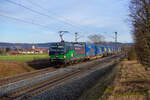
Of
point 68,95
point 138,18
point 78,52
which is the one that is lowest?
point 68,95

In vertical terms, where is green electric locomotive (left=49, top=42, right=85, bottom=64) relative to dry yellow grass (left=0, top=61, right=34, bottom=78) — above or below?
above

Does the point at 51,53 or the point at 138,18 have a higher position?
the point at 138,18

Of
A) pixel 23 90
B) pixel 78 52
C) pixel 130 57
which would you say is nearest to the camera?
pixel 23 90

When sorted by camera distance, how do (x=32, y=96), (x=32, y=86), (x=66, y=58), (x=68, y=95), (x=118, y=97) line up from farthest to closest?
1. (x=66, y=58)
2. (x=32, y=86)
3. (x=68, y=95)
4. (x=32, y=96)
5. (x=118, y=97)

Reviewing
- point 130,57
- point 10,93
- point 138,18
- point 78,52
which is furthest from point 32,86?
point 130,57

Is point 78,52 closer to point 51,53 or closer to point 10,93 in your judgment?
point 51,53

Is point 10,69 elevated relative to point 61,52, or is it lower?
lower

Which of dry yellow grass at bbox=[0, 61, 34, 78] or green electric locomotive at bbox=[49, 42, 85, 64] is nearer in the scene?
dry yellow grass at bbox=[0, 61, 34, 78]

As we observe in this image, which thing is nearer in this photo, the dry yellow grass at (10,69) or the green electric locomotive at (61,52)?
the dry yellow grass at (10,69)

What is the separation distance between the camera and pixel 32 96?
331 inches

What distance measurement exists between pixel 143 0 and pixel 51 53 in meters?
14.2

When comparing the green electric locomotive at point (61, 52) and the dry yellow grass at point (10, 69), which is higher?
the green electric locomotive at point (61, 52)

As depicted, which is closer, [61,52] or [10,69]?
[10,69]

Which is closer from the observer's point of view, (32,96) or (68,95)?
(32,96)
